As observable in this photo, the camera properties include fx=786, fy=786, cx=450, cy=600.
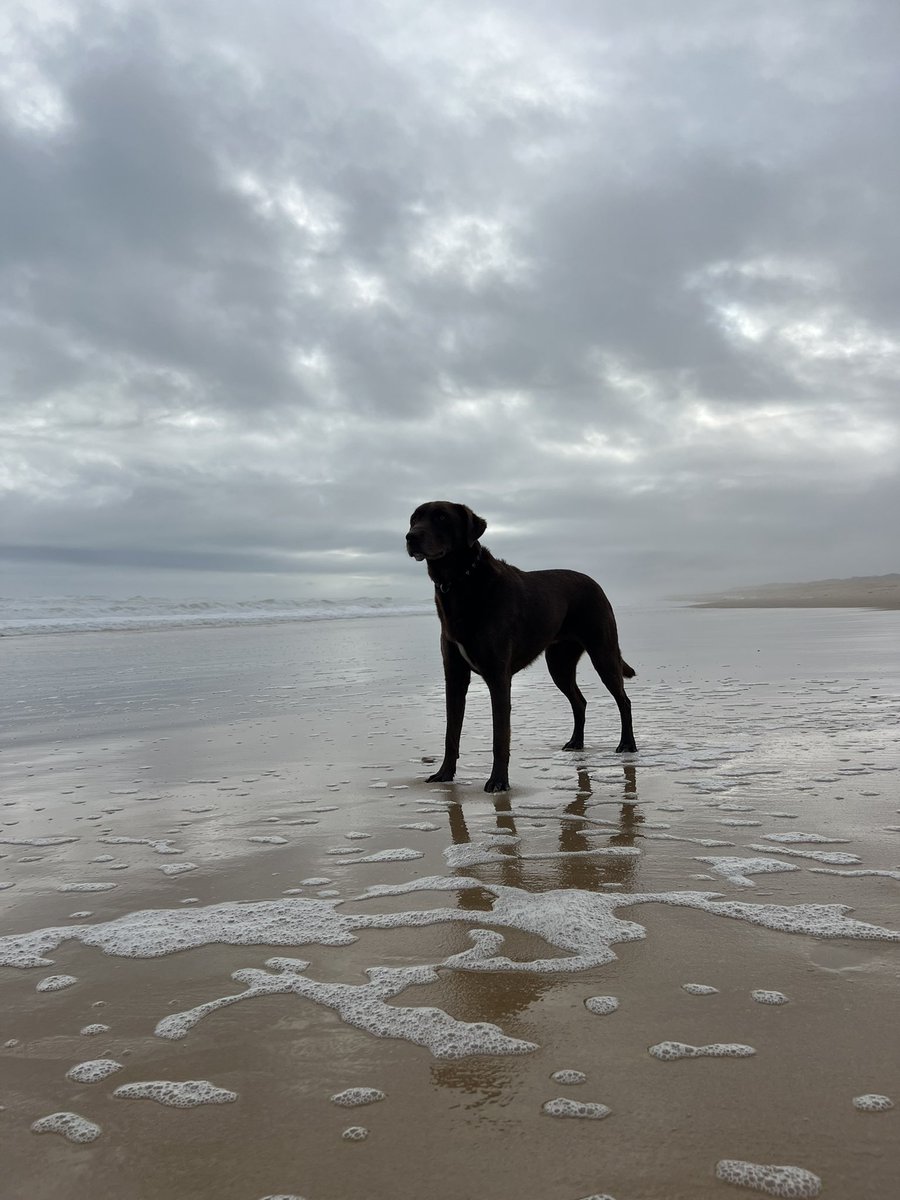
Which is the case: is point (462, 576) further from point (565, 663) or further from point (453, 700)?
point (565, 663)

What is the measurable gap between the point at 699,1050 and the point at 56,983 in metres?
1.85

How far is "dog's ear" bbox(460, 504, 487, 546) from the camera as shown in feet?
18.1

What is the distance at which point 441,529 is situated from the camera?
211 inches

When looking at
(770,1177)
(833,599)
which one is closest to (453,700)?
(770,1177)

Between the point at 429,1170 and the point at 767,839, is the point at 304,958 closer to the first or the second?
the point at 429,1170

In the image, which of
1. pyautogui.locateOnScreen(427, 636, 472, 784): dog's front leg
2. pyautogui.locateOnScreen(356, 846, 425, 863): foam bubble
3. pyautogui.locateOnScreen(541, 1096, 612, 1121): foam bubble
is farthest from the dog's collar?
pyautogui.locateOnScreen(541, 1096, 612, 1121): foam bubble

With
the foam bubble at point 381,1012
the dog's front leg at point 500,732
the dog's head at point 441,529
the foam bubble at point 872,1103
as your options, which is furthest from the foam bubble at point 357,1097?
the dog's head at point 441,529

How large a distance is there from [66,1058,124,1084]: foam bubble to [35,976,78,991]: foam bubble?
1.63ft

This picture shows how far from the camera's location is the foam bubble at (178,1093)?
1762mm

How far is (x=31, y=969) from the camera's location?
248 cm

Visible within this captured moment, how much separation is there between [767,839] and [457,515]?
2.88 m

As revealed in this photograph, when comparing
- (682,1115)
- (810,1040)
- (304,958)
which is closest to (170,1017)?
(304,958)

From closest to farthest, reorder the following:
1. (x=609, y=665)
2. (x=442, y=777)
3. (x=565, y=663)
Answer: (x=442, y=777) → (x=609, y=665) → (x=565, y=663)

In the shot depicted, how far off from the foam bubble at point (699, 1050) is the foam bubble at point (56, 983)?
170 centimetres
